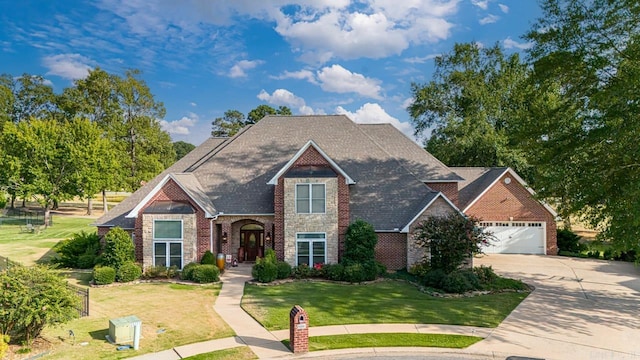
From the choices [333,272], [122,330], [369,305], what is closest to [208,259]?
[333,272]

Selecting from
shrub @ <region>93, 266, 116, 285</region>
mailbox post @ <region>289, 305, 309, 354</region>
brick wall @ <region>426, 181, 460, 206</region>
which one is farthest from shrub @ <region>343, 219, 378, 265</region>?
shrub @ <region>93, 266, 116, 285</region>

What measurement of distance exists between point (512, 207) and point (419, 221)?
1191 cm

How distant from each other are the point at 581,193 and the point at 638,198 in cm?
310

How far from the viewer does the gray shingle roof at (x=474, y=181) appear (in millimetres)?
30266

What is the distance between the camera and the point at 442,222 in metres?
19.7

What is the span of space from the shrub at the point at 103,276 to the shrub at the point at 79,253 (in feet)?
11.8

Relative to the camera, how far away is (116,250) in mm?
20078

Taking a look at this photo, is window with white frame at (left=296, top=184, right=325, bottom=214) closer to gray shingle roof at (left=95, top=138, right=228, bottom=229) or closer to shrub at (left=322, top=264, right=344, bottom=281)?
shrub at (left=322, top=264, right=344, bottom=281)

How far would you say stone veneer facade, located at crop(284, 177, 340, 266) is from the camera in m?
22.2

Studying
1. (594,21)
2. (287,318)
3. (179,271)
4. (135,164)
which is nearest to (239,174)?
(179,271)

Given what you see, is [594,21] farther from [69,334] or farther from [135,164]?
[135,164]

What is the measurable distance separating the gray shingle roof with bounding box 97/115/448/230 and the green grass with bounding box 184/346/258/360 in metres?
11.8

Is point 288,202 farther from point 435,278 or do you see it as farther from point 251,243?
point 435,278

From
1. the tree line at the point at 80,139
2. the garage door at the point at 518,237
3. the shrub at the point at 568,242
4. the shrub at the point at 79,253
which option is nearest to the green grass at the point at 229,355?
the shrub at the point at 79,253
